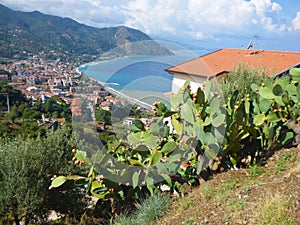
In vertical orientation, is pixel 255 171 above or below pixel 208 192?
above

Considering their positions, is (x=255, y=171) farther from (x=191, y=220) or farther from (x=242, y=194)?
(x=191, y=220)

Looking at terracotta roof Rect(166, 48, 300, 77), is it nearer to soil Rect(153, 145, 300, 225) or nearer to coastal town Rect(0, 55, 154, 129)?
coastal town Rect(0, 55, 154, 129)

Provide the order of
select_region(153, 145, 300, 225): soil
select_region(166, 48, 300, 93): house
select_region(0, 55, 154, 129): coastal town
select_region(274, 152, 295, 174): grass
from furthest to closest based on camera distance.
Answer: select_region(166, 48, 300, 93): house
select_region(0, 55, 154, 129): coastal town
select_region(274, 152, 295, 174): grass
select_region(153, 145, 300, 225): soil

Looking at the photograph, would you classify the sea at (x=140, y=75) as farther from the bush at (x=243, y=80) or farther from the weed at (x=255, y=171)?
the bush at (x=243, y=80)

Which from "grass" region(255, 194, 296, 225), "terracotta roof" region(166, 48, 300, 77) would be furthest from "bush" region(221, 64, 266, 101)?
"grass" region(255, 194, 296, 225)

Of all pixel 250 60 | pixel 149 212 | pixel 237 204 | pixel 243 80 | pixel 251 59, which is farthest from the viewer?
pixel 251 59

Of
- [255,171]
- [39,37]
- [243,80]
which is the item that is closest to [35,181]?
[255,171]

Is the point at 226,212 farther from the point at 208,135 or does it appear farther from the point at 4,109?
the point at 4,109
